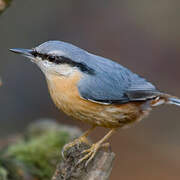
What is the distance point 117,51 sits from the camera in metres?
10.5

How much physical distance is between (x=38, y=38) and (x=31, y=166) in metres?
4.26

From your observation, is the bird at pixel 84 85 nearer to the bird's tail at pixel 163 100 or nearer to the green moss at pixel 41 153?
the bird's tail at pixel 163 100

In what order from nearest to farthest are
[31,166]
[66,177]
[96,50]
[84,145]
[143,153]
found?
[66,177]
[84,145]
[31,166]
[143,153]
[96,50]

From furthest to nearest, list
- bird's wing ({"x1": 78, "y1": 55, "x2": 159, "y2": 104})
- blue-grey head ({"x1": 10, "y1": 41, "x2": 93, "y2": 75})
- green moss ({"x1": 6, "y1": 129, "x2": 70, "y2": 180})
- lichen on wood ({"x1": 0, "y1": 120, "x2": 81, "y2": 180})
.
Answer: green moss ({"x1": 6, "y1": 129, "x2": 70, "y2": 180}), lichen on wood ({"x1": 0, "y1": 120, "x2": 81, "y2": 180}), bird's wing ({"x1": 78, "y1": 55, "x2": 159, "y2": 104}), blue-grey head ({"x1": 10, "y1": 41, "x2": 93, "y2": 75})

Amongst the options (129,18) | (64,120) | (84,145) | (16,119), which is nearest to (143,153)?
(64,120)

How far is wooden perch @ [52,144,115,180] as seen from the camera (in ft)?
12.4

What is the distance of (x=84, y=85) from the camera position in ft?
14.2

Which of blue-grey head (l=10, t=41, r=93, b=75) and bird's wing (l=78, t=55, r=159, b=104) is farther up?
blue-grey head (l=10, t=41, r=93, b=75)

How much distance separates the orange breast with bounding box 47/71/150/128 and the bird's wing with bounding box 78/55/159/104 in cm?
5

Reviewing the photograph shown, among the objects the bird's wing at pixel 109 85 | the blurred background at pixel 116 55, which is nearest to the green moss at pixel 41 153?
the bird's wing at pixel 109 85

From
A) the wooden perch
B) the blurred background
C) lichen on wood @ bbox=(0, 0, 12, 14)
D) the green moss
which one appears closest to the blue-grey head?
lichen on wood @ bbox=(0, 0, 12, 14)

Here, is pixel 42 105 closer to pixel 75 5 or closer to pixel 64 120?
pixel 64 120

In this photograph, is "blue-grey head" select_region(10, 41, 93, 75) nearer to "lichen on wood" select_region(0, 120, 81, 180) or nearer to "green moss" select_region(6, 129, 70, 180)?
"lichen on wood" select_region(0, 120, 81, 180)

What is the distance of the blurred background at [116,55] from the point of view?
8.89 meters
